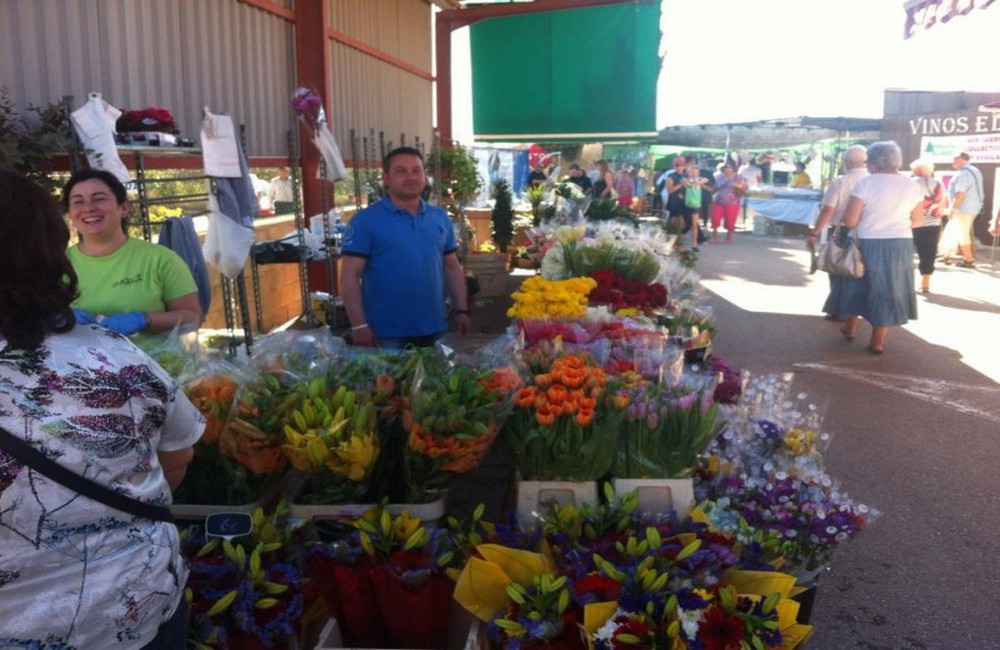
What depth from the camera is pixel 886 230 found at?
23.8 feet

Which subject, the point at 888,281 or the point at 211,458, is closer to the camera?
the point at 211,458

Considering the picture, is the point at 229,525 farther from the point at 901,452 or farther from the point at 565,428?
the point at 901,452

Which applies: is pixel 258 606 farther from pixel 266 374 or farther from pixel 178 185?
pixel 178 185

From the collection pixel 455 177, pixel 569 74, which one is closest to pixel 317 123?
Result: pixel 455 177

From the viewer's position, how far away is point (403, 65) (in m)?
9.93

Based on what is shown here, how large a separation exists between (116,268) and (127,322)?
1.02 feet

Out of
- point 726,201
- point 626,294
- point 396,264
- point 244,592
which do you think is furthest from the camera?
point 726,201

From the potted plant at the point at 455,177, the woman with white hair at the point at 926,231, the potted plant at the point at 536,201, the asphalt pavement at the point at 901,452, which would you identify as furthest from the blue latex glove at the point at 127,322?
the woman with white hair at the point at 926,231

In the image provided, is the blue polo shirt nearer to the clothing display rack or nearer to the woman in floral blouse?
the clothing display rack

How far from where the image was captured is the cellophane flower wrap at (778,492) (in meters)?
2.58

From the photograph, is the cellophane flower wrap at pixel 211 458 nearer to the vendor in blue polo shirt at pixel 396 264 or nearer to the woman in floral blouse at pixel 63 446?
the woman in floral blouse at pixel 63 446

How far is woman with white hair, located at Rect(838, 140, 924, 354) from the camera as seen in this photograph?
23.4ft

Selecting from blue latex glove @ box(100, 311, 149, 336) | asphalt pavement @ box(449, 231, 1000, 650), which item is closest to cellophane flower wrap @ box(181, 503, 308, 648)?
asphalt pavement @ box(449, 231, 1000, 650)

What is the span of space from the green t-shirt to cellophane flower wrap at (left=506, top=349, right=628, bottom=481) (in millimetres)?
1771
